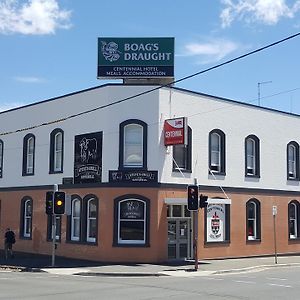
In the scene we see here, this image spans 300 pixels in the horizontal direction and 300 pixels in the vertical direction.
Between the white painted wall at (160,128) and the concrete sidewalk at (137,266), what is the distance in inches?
163

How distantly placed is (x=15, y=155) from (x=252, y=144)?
568 inches

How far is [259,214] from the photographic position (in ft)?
103

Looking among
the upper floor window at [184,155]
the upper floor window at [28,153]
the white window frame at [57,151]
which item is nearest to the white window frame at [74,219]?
the white window frame at [57,151]

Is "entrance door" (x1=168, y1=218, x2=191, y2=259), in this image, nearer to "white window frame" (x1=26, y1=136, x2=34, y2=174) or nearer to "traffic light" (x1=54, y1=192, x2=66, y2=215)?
"traffic light" (x1=54, y1=192, x2=66, y2=215)

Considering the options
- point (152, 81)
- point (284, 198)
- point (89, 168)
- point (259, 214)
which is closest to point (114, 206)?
point (89, 168)

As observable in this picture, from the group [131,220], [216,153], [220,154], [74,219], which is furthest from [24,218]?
[220,154]

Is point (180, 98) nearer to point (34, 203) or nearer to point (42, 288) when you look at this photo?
point (34, 203)

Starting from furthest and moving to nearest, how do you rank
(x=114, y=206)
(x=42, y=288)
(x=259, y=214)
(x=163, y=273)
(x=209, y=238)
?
(x=259, y=214) → (x=209, y=238) → (x=114, y=206) → (x=163, y=273) → (x=42, y=288)

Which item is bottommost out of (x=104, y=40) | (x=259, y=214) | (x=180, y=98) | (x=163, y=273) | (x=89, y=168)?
(x=163, y=273)

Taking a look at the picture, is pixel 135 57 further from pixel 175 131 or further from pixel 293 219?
pixel 293 219

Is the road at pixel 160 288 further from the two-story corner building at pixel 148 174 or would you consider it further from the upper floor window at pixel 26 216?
the upper floor window at pixel 26 216

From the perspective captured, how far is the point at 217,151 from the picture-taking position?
29922mm

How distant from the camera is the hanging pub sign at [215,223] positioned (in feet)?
94.9

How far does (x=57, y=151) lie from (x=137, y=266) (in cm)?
952
